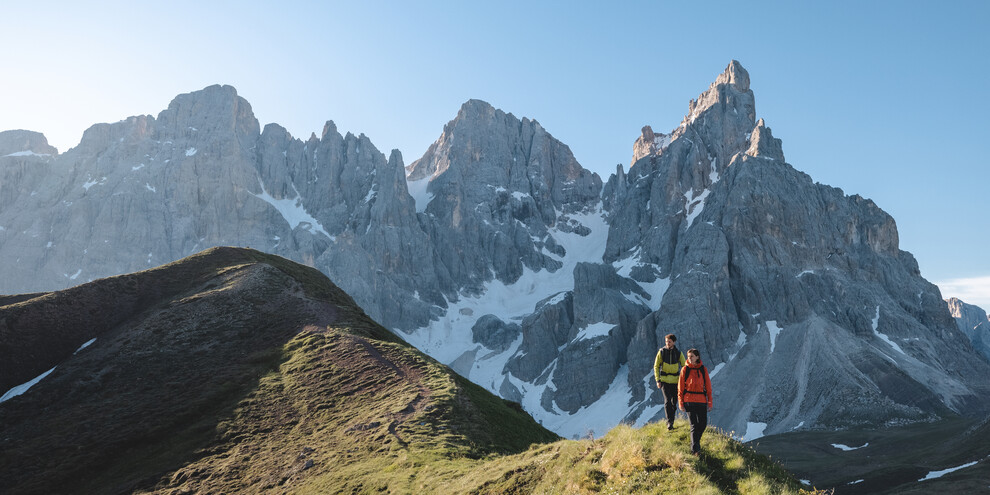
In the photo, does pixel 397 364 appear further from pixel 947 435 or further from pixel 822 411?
pixel 822 411

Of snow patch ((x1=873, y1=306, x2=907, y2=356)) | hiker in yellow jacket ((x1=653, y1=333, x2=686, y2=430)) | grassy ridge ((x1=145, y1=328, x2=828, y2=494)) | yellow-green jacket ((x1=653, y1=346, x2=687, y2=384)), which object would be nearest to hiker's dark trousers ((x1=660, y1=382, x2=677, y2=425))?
hiker in yellow jacket ((x1=653, y1=333, x2=686, y2=430))

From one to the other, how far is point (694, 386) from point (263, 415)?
2913cm

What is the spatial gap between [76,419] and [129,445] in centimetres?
581

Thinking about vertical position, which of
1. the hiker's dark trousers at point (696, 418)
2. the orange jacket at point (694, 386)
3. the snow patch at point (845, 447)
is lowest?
the snow patch at point (845, 447)

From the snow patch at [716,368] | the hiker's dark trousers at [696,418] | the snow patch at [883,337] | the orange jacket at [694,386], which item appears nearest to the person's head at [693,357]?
the orange jacket at [694,386]

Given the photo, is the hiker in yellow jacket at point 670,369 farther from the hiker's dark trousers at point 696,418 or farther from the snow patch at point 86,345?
the snow patch at point 86,345

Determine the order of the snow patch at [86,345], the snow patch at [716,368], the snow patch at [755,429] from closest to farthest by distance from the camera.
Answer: the snow patch at [86,345], the snow patch at [755,429], the snow patch at [716,368]

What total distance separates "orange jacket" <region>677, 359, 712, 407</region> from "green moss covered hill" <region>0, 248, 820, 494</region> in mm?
1209

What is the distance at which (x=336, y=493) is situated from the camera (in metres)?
27.5

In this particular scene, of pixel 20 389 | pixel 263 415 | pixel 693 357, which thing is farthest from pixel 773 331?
pixel 693 357

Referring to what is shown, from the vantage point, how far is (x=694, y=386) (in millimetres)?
18594

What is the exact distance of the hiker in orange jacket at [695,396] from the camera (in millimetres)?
18270

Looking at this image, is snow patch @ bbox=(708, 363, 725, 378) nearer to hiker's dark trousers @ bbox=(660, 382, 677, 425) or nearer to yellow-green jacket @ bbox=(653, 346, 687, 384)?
hiker's dark trousers @ bbox=(660, 382, 677, 425)

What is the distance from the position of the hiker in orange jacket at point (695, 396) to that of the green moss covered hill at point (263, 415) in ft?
1.75
